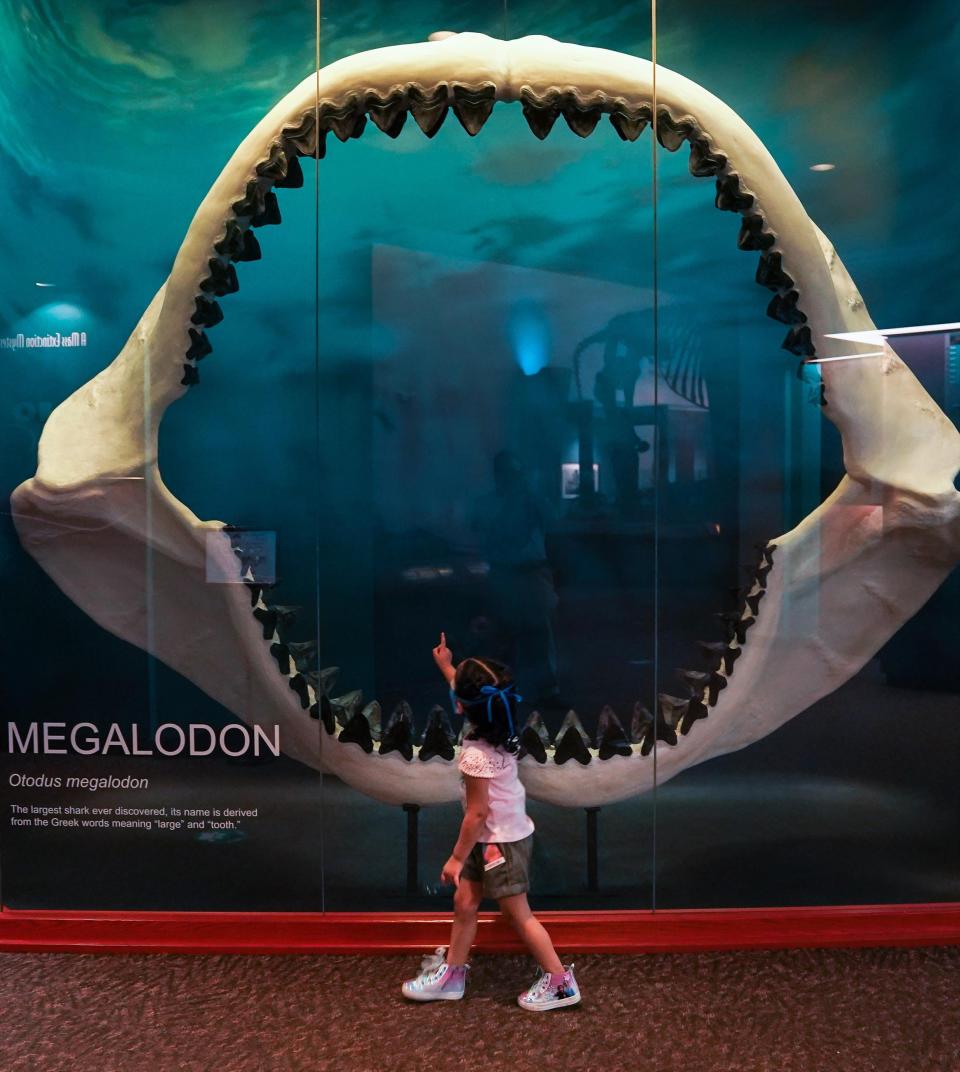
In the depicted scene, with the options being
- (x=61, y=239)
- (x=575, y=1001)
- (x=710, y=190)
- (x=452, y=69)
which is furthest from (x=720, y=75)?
(x=575, y=1001)

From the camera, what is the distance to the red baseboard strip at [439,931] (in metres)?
3.44

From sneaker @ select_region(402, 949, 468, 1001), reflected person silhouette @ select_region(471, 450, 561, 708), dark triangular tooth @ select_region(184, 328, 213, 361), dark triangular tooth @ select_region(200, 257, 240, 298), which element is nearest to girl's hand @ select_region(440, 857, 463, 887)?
sneaker @ select_region(402, 949, 468, 1001)

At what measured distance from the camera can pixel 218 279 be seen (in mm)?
3066

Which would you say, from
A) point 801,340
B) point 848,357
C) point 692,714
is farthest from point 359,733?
point 848,357

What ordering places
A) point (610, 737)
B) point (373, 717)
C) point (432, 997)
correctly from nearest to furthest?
point (432, 997) → point (610, 737) → point (373, 717)

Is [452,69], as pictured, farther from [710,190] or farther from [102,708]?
[102,708]

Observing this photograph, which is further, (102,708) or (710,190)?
(710,190)

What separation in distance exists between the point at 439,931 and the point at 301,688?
38.5 inches

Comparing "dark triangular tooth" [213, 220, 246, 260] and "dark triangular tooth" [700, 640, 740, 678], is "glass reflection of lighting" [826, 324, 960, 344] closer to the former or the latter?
"dark triangular tooth" [700, 640, 740, 678]

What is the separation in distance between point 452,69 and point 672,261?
4.22 ft

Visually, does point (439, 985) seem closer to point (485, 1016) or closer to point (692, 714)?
point (485, 1016)

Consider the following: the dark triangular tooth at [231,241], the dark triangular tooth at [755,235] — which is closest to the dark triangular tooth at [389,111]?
the dark triangular tooth at [231,241]

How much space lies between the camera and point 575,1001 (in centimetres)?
299

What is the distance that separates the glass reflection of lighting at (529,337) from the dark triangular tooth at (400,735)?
1.34 m
